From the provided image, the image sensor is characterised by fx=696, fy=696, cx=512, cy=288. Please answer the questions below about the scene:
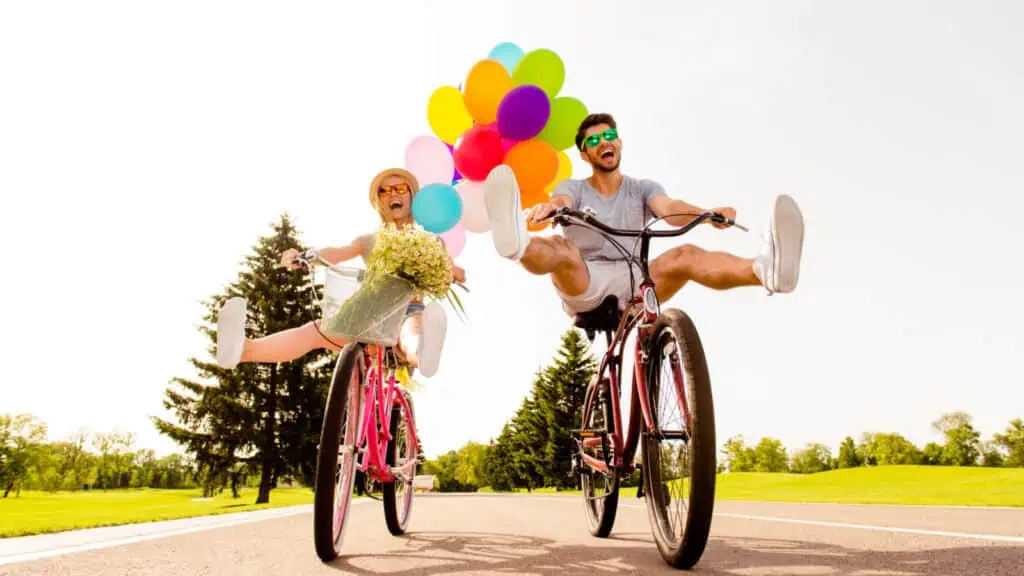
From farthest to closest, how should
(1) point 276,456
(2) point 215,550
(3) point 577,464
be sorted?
(1) point 276,456
(3) point 577,464
(2) point 215,550

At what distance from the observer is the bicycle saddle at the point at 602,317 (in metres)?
3.88

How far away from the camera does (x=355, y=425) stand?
11.6 ft

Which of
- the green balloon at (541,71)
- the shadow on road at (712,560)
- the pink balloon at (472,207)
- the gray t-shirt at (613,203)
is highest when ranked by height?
the green balloon at (541,71)

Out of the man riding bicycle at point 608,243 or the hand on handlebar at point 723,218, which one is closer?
the man riding bicycle at point 608,243

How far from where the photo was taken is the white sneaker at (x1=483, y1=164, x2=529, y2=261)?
3090mm

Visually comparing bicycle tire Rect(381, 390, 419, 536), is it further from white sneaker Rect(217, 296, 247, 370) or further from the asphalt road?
white sneaker Rect(217, 296, 247, 370)

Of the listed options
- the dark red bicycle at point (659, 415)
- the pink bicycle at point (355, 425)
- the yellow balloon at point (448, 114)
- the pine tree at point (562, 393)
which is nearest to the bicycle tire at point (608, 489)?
the dark red bicycle at point (659, 415)

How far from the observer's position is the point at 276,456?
76.5 feet

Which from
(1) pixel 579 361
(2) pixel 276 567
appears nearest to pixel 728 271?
(2) pixel 276 567

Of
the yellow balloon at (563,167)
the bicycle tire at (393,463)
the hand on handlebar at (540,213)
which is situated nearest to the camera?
the hand on handlebar at (540,213)

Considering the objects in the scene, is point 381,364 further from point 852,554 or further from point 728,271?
point 852,554

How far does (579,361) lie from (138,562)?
41.9m

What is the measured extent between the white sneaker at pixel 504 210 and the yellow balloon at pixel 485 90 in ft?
15.1

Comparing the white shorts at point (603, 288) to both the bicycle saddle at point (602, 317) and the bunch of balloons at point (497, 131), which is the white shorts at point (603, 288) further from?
the bunch of balloons at point (497, 131)
